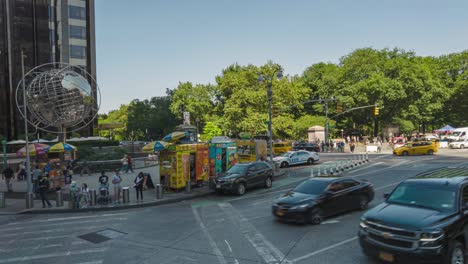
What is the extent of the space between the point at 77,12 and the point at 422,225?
6188cm

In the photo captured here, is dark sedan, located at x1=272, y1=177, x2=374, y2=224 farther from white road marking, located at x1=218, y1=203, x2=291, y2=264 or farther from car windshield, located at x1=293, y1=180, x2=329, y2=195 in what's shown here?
white road marking, located at x1=218, y1=203, x2=291, y2=264

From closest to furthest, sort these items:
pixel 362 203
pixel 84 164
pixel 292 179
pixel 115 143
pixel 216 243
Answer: pixel 216 243
pixel 362 203
pixel 292 179
pixel 84 164
pixel 115 143

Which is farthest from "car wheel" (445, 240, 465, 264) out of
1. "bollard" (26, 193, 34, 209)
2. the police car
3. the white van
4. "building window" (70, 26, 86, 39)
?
"building window" (70, 26, 86, 39)

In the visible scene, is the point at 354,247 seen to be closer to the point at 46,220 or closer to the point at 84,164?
the point at 46,220

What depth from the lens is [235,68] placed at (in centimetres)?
7331

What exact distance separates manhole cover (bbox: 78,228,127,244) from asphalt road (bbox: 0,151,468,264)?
31 millimetres

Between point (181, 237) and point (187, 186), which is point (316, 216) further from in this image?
point (187, 186)

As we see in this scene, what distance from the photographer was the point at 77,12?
57500 mm

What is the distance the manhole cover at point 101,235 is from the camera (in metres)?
11.1

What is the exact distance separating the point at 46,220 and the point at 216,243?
8231 mm

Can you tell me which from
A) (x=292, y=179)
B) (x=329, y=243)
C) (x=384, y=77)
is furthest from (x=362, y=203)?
(x=384, y=77)

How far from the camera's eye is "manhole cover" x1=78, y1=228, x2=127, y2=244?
11062 mm

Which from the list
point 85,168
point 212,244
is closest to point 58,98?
point 85,168

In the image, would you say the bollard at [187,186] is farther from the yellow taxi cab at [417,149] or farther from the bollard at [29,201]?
the yellow taxi cab at [417,149]
